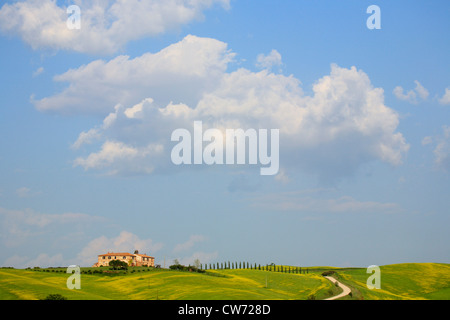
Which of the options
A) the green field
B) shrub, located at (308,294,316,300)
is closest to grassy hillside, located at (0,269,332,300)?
the green field

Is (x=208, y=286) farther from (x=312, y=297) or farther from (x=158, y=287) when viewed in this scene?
(x=312, y=297)

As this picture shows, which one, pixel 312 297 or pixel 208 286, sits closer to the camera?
pixel 312 297

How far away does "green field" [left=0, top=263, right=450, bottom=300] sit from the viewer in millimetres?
99938

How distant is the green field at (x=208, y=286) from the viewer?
328ft

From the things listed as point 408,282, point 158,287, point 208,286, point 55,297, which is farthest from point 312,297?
point 408,282

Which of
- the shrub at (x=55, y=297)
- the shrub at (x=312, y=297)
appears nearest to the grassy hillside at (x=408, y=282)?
the shrub at (x=312, y=297)

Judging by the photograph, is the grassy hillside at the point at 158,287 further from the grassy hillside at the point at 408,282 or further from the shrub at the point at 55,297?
the grassy hillside at the point at 408,282

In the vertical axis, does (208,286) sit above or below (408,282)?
above

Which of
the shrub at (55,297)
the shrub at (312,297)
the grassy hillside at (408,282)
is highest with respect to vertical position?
the shrub at (55,297)

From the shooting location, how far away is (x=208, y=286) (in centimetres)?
10931

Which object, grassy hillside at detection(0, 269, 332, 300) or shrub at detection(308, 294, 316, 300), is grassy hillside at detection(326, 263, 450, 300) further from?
grassy hillside at detection(0, 269, 332, 300)

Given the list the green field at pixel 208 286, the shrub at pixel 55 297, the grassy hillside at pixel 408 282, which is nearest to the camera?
the shrub at pixel 55 297
